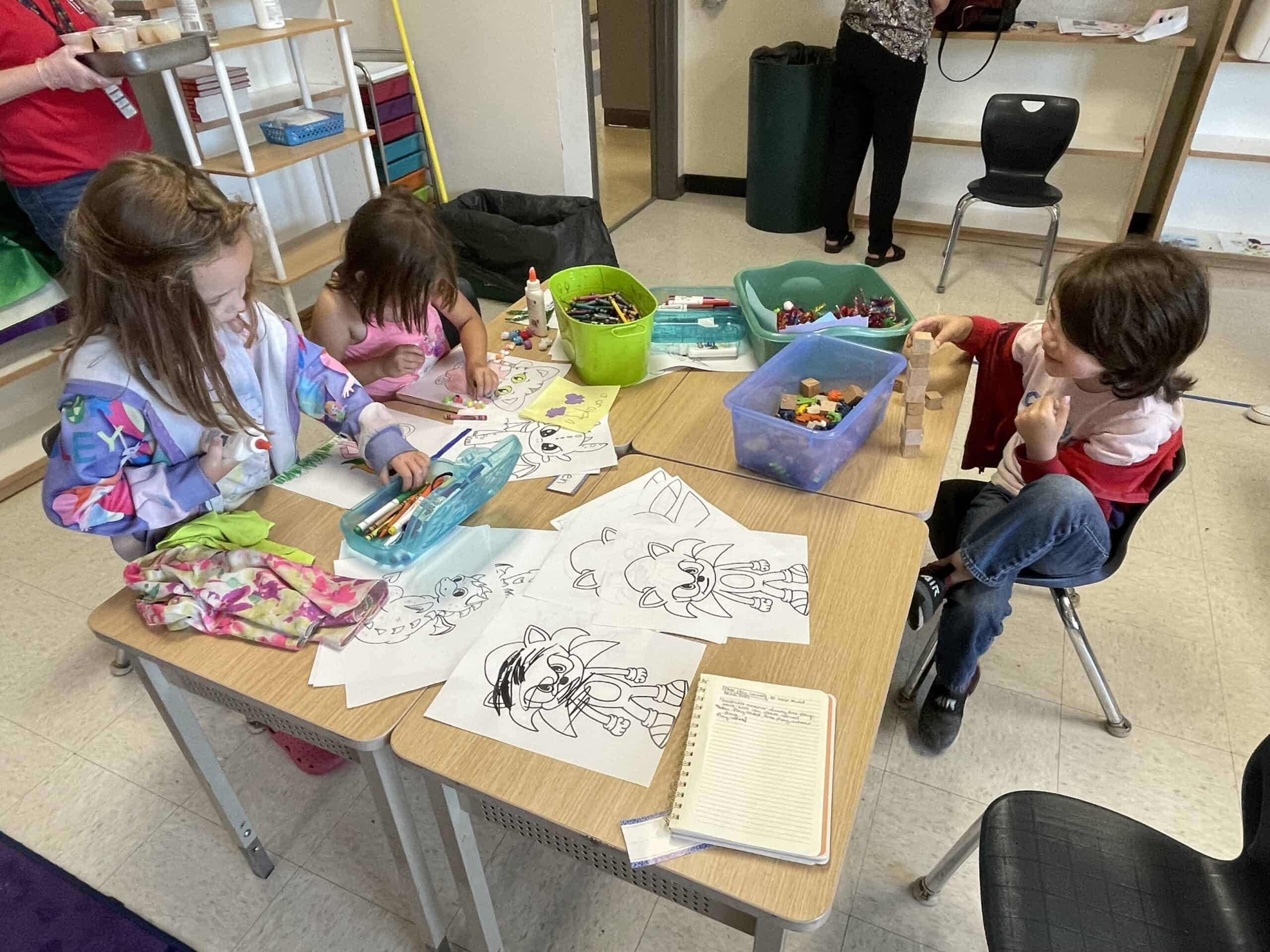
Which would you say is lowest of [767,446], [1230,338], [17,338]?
[1230,338]

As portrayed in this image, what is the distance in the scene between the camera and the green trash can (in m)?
3.46

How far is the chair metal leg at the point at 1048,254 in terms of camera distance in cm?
301

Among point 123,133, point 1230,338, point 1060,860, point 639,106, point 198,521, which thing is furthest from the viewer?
point 639,106

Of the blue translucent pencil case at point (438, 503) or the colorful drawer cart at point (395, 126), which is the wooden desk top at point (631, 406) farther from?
the colorful drawer cart at point (395, 126)

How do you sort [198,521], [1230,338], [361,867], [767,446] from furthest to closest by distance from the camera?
[1230,338], [361,867], [767,446], [198,521]

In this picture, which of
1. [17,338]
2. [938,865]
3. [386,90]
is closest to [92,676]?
[17,338]

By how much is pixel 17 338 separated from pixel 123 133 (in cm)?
68

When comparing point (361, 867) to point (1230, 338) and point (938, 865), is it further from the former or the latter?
point (1230, 338)

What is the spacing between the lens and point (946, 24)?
3199 mm

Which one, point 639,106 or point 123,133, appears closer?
point 123,133

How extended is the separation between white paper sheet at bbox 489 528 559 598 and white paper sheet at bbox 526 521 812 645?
0.01 metres

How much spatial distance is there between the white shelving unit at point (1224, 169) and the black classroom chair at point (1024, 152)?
55 cm

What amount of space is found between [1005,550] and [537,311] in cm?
99

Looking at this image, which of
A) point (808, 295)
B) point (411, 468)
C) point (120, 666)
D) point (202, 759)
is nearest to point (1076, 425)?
point (808, 295)
